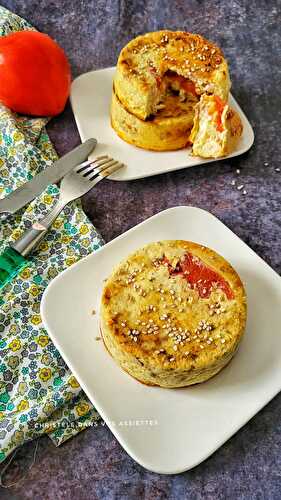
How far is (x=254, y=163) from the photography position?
2.72 m

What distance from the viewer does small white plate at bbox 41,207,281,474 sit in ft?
6.22

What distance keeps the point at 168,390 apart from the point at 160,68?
4.34ft

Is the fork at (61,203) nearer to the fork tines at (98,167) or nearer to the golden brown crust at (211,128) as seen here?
the fork tines at (98,167)

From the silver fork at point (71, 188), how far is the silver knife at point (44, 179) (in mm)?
34

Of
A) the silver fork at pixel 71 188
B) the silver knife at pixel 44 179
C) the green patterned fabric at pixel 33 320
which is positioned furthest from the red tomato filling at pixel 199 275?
the silver knife at pixel 44 179

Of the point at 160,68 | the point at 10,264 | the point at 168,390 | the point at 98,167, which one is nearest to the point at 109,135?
the point at 98,167

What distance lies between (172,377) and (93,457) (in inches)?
14.4

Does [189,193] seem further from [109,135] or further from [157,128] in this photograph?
[109,135]

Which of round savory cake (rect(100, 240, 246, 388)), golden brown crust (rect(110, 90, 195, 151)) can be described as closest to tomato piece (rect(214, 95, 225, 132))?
golden brown crust (rect(110, 90, 195, 151))

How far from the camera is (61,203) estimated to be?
2.42 metres

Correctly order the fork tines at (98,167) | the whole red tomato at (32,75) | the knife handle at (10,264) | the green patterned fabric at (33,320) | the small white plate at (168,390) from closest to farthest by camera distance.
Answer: the small white plate at (168,390), the green patterned fabric at (33,320), the knife handle at (10,264), the fork tines at (98,167), the whole red tomato at (32,75)

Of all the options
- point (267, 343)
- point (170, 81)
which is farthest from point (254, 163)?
point (267, 343)

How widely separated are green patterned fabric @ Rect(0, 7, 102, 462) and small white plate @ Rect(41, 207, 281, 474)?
115mm

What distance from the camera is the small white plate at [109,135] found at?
102 inches
